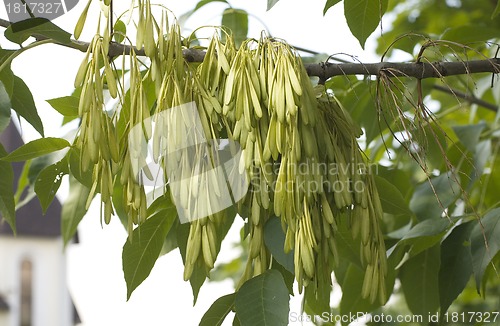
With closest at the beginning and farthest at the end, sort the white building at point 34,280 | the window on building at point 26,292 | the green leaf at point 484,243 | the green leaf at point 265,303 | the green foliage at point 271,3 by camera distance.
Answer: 1. the green leaf at point 265,303
2. the green foliage at point 271,3
3. the green leaf at point 484,243
4. the white building at point 34,280
5. the window on building at point 26,292

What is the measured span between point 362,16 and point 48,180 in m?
0.36

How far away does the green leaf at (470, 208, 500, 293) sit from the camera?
0.77 m

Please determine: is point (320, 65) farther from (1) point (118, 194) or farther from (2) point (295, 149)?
(1) point (118, 194)

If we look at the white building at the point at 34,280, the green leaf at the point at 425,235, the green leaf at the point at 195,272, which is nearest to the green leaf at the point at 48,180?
the green leaf at the point at 195,272

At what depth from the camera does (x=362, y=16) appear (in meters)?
0.73

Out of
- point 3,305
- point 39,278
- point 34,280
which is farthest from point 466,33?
point 34,280

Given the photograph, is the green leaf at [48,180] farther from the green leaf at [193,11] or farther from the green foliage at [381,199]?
the green leaf at [193,11]

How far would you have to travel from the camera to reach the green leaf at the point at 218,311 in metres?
0.62

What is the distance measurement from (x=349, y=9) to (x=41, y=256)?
683cm

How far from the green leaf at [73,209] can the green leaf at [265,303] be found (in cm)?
36

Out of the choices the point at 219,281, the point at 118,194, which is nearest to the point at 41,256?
the point at 219,281

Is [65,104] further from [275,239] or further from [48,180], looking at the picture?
[275,239]

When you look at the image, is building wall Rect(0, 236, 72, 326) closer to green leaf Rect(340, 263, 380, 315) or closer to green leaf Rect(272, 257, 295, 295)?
green leaf Rect(340, 263, 380, 315)

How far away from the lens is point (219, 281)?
8.62 feet
